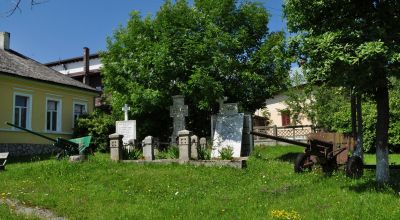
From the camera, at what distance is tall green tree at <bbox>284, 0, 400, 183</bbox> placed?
958 cm

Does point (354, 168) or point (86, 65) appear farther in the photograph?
point (86, 65)

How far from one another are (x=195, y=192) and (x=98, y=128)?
16.2 meters

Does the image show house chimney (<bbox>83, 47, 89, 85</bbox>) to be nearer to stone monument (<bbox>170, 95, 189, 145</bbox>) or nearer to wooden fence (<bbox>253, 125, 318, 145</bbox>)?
wooden fence (<bbox>253, 125, 318, 145</bbox>)

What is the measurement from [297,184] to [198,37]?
11.0m

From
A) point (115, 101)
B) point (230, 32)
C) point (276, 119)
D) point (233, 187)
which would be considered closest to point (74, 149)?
point (115, 101)

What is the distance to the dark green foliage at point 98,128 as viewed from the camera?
2675 cm

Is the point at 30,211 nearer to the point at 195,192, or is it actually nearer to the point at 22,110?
the point at 195,192

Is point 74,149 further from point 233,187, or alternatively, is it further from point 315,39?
point 315,39

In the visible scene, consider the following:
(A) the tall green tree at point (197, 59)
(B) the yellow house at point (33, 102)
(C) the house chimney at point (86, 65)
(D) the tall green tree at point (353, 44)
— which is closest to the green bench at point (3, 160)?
(A) the tall green tree at point (197, 59)

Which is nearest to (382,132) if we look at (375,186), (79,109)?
(375,186)

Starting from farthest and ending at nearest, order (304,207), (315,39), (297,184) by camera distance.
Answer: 1. (297,184)
2. (315,39)
3. (304,207)

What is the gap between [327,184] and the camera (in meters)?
11.6

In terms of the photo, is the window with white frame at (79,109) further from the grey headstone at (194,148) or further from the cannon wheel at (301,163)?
the cannon wheel at (301,163)

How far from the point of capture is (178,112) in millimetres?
21312
